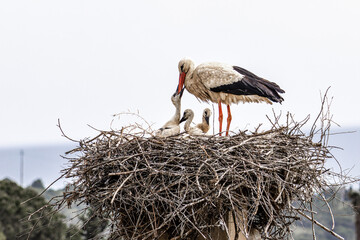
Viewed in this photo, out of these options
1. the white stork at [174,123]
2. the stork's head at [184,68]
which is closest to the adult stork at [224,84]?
the stork's head at [184,68]

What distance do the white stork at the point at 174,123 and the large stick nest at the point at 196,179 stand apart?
0.34 m

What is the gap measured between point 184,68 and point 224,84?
47 cm

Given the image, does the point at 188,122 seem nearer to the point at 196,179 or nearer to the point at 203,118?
the point at 203,118

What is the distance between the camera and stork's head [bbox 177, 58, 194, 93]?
730 cm

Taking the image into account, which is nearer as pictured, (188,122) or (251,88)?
(188,122)

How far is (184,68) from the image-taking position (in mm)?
7297

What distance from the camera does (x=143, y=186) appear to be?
5359mm

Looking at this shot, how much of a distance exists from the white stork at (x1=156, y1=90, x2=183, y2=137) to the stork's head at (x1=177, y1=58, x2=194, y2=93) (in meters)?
0.10

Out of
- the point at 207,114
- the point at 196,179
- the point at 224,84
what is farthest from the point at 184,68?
the point at 196,179

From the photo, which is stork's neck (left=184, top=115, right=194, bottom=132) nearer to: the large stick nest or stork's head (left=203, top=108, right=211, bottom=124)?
stork's head (left=203, top=108, right=211, bottom=124)

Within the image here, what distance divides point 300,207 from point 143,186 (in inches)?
58.6

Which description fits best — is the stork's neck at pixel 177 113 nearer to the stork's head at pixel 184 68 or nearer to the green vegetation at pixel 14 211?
the stork's head at pixel 184 68

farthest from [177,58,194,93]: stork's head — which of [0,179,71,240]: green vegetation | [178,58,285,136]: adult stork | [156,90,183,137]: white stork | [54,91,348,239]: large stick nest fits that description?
[0,179,71,240]: green vegetation

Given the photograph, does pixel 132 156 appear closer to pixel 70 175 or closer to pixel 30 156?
pixel 70 175
